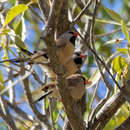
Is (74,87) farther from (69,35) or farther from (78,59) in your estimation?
(69,35)

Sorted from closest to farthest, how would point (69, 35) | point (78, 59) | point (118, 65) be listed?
point (69, 35), point (118, 65), point (78, 59)

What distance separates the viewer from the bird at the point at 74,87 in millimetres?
1935

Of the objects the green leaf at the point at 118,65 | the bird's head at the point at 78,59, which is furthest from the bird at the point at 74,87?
the green leaf at the point at 118,65

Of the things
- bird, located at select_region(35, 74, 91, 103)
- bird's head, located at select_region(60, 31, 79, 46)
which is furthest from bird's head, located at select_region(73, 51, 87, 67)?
bird's head, located at select_region(60, 31, 79, 46)

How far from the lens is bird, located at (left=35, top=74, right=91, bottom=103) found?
76.2 inches

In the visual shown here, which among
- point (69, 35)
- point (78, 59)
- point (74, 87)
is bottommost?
point (74, 87)

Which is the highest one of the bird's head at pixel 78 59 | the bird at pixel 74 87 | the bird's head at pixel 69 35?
the bird's head at pixel 69 35

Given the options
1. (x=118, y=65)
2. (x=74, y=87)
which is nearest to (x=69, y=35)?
(x=118, y=65)

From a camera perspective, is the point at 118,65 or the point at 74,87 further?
the point at 74,87

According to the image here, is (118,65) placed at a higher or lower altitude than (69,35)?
lower

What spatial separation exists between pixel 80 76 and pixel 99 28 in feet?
5.76

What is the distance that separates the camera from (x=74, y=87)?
7.02 ft

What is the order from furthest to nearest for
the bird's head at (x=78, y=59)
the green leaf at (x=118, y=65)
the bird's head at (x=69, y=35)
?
the bird's head at (x=78, y=59) < the green leaf at (x=118, y=65) < the bird's head at (x=69, y=35)

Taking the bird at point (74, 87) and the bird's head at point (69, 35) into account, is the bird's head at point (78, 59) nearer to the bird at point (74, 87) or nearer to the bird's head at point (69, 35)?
the bird at point (74, 87)
